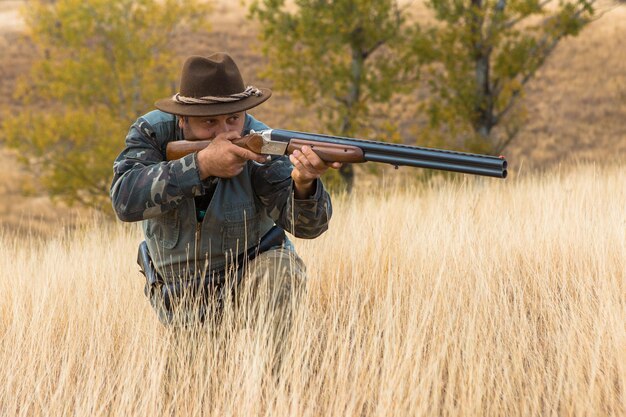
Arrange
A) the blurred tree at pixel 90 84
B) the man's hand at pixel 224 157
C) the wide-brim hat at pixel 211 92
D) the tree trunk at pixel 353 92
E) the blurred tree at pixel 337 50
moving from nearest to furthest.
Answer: the man's hand at pixel 224 157, the wide-brim hat at pixel 211 92, the blurred tree at pixel 337 50, the tree trunk at pixel 353 92, the blurred tree at pixel 90 84


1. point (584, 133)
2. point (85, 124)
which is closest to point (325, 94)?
point (85, 124)

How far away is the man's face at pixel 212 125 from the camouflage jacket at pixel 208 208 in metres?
0.13

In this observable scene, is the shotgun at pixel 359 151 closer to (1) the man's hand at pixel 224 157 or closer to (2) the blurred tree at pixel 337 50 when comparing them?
(1) the man's hand at pixel 224 157

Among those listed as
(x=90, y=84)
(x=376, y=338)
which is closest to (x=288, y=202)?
(x=376, y=338)

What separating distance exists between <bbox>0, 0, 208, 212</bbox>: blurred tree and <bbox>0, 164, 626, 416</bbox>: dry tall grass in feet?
43.9

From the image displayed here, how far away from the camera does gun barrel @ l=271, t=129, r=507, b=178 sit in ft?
9.84

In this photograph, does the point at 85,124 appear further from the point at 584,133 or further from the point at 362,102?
the point at 584,133

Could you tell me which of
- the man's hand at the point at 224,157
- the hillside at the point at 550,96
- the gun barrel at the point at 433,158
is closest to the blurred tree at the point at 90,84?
the hillside at the point at 550,96

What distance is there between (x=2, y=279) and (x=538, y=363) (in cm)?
313

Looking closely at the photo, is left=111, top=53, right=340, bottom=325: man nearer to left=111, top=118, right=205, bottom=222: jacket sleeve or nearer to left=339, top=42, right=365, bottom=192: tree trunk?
left=111, top=118, right=205, bottom=222: jacket sleeve

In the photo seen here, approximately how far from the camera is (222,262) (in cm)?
382

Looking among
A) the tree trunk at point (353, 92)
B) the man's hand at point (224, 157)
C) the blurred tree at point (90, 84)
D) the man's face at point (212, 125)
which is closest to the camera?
the man's hand at point (224, 157)

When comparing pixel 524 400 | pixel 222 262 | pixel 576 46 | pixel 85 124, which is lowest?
pixel 524 400

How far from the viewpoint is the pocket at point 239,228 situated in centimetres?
373
